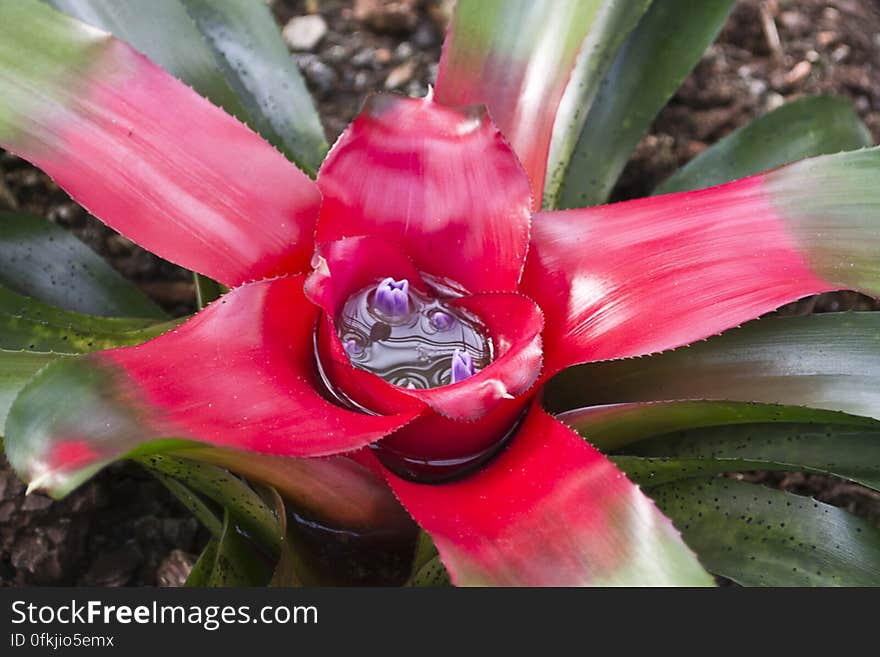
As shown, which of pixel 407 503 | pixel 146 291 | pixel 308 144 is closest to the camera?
pixel 407 503

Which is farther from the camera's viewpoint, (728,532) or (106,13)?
(106,13)

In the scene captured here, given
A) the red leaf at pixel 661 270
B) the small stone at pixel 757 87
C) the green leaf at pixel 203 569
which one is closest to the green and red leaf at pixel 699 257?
the red leaf at pixel 661 270

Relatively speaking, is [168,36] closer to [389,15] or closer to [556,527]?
[389,15]

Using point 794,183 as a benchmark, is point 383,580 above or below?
Answer: below

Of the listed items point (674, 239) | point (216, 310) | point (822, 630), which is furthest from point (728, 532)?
point (216, 310)

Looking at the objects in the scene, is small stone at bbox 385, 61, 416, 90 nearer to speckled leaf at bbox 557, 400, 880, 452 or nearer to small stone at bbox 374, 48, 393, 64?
small stone at bbox 374, 48, 393, 64

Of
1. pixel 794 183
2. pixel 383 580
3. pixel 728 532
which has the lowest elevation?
pixel 383 580

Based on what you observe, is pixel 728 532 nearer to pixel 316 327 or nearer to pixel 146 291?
pixel 316 327
